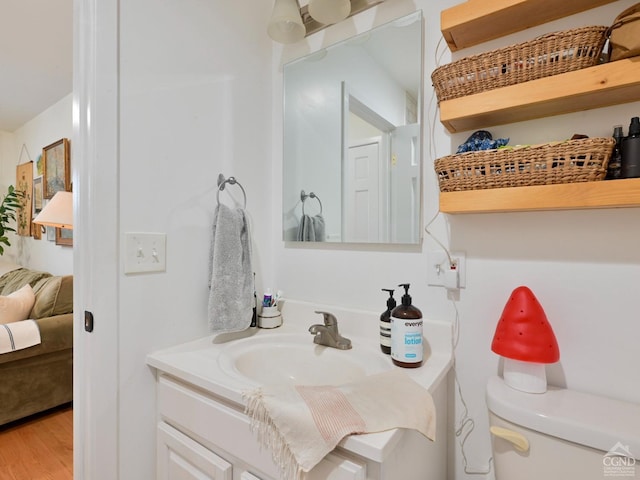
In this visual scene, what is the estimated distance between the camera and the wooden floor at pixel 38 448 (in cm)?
158

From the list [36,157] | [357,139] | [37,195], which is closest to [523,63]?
[357,139]

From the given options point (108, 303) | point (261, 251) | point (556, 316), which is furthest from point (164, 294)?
point (556, 316)

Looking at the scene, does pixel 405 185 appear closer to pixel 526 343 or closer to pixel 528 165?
pixel 528 165

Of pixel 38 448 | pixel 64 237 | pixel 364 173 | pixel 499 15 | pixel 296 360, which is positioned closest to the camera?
pixel 499 15

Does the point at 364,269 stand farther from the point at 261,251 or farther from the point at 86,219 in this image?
the point at 86,219

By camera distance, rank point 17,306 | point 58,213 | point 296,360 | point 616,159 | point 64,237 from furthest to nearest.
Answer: point 64,237, point 58,213, point 17,306, point 296,360, point 616,159

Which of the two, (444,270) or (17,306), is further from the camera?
(17,306)

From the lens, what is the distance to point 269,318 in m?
1.24

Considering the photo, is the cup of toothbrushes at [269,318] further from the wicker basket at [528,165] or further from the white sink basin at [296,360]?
the wicker basket at [528,165]

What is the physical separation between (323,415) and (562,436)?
0.51 m

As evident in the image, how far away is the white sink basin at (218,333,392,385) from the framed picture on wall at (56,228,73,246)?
2496 mm

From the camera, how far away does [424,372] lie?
0.82 meters

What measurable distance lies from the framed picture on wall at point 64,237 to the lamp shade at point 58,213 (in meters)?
0.62

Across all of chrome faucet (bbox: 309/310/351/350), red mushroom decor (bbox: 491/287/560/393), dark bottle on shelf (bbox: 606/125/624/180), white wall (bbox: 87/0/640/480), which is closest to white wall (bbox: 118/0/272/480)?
white wall (bbox: 87/0/640/480)
